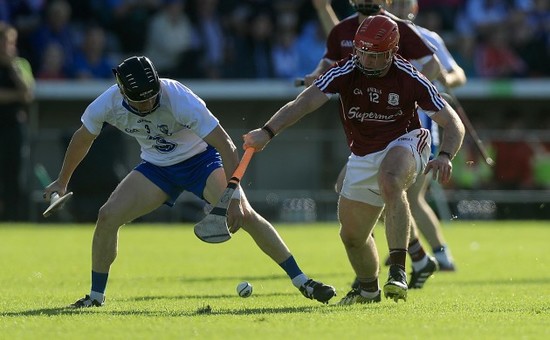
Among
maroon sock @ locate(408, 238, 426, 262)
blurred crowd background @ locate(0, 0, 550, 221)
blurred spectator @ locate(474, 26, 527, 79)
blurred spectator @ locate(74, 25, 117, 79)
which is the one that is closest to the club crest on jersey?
maroon sock @ locate(408, 238, 426, 262)

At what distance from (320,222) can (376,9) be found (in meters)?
10.4

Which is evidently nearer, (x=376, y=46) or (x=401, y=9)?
(x=376, y=46)

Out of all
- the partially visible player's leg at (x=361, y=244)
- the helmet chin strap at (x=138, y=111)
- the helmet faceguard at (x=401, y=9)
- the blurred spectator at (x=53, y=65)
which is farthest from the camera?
the blurred spectator at (x=53, y=65)

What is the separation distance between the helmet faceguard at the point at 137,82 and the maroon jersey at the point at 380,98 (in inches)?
44.2

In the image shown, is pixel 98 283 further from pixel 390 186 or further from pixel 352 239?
pixel 390 186

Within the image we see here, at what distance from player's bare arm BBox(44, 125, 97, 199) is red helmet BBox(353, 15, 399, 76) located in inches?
77.8

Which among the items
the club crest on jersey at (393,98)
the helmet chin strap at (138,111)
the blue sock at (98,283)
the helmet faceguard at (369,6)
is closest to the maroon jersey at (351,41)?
the helmet faceguard at (369,6)

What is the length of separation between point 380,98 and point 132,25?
13.6m

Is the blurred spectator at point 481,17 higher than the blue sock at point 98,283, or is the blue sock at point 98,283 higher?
the blue sock at point 98,283

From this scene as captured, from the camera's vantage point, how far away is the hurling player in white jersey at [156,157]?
8.63 m

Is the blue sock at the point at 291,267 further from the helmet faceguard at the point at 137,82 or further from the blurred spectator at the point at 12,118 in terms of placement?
the blurred spectator at the point at 12,118

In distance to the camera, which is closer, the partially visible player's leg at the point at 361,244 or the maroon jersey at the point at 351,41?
the partially visible player's leg at the point at 361,244

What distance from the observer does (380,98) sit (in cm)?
871

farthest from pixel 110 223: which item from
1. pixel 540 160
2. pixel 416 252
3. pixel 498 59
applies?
pixel 498 59
